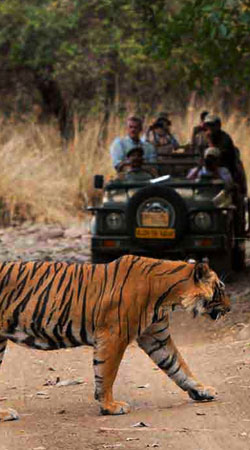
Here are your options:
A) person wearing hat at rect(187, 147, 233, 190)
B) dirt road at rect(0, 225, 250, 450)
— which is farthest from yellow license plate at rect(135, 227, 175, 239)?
person wearing hat at rect(187, 147, 233, 190)

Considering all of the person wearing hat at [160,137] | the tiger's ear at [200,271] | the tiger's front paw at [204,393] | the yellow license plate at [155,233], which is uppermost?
the person wearing hat at [160,137]

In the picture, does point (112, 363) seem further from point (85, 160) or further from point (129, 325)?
point (85, 160)


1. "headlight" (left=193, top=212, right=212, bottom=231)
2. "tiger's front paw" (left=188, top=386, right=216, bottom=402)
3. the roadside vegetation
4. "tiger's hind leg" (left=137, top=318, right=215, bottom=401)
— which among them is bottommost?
"tiger's front paw" (left=188, top=386, right=216, bottom=402)

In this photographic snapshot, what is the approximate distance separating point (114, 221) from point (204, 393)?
5045 mm

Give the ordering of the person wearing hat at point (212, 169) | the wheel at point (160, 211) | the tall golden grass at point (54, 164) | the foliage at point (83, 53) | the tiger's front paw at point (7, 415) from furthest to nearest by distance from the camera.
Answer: the foliage at point (83, 53) → the tall golden grass at point (54, 164) → the person wearing hat at point (212, 169) → the wheel at point (160, 211) → the tiger's front paw at point (7, 415)

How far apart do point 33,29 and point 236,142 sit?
6.50m

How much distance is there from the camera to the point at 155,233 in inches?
470

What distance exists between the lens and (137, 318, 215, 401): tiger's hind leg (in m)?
7.48

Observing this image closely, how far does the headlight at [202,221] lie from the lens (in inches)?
477

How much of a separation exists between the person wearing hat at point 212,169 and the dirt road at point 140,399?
1979mm

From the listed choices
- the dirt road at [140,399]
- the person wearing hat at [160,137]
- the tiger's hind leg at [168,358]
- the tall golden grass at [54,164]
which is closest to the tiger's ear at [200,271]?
the tiger's hind leg at [168,358]

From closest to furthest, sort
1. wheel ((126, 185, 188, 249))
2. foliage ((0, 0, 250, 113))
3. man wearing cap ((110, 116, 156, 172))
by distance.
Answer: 1. wheel ((126, 185, 188, 249))
2. man wearing cap ((110, 116, 156, 172))
3. foliage ((0, 0, 250, 113))

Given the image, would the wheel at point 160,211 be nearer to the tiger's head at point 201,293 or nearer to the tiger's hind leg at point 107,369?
the tiger's head at point 201,293

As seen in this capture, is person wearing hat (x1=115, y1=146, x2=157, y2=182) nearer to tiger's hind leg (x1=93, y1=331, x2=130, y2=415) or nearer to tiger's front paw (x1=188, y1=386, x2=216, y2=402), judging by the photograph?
tiger's front paw (x1=188, y1=386, x2=216, y2=402)
